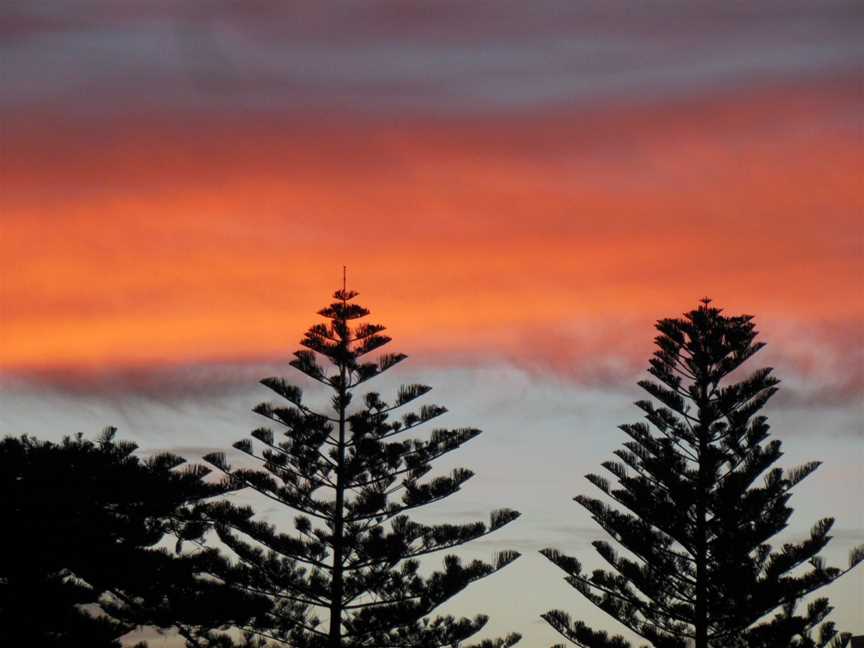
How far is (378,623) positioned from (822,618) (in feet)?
23.1

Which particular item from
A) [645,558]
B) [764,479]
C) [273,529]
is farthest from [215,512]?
[764,479]

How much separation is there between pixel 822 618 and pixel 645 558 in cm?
294

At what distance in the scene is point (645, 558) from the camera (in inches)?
1176

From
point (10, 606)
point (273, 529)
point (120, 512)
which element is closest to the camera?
point (10, 606)

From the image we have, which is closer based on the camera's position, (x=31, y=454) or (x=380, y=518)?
(x=31, y=454)

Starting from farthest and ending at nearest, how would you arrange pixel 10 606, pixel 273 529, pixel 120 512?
pixel 273 529
pixel 120 512
pixel 10 606

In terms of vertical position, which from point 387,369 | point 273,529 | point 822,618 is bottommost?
point 822,618

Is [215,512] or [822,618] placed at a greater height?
[215,512]

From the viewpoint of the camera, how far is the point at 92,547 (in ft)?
88.4

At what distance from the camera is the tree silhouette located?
2627cm

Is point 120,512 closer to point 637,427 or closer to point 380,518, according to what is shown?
point 380,518

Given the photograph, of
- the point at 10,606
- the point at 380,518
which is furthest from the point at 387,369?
the point at 10,606

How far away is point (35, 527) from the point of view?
2670 centimetres

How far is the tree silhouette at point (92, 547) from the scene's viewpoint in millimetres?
26266
